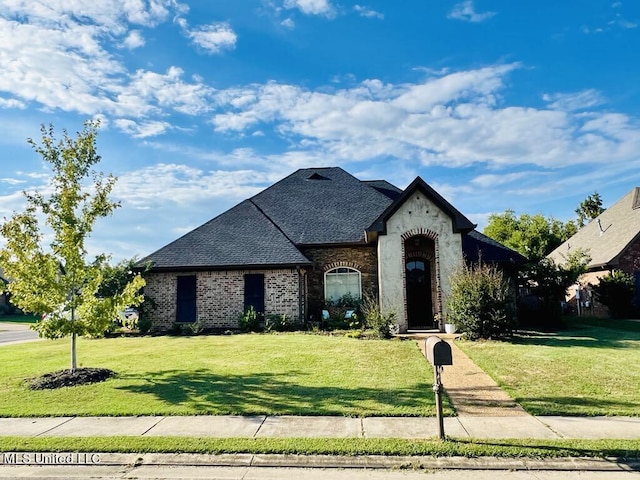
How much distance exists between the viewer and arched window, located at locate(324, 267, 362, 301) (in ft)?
63.1

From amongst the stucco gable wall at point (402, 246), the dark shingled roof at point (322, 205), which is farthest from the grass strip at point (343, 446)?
the dark shingled roof at point (322, 205)

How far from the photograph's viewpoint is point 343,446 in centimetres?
556

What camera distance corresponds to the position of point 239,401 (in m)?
7.71

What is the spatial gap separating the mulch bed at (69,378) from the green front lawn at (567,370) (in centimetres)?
862

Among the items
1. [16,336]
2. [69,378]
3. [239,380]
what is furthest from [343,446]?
[16,336]

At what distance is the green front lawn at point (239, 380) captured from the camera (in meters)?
7.38

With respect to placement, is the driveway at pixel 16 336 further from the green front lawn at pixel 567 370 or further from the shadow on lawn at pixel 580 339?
the shadow on lawn at pixel 580 339

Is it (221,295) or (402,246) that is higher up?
(402,246)

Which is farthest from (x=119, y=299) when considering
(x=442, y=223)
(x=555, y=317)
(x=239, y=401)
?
(x=555, y=317)

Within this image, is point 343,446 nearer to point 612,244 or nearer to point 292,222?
point 292,222

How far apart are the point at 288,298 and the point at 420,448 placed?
13052 millimetres

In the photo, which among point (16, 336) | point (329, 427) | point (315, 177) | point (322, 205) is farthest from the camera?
point (16, 336)

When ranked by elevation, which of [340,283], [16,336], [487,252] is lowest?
[16,336]

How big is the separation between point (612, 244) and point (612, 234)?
188cm
